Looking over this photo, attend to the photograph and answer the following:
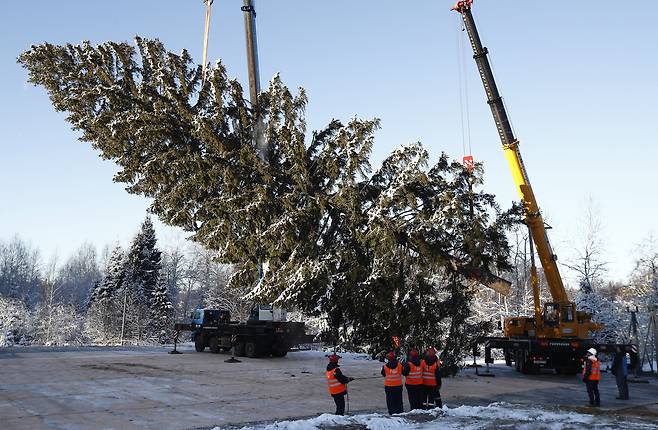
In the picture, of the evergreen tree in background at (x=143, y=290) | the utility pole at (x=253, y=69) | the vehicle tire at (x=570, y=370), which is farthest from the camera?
the evergreen tree in background at (x=143, y=290)

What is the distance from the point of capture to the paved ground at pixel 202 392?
31.6 ft

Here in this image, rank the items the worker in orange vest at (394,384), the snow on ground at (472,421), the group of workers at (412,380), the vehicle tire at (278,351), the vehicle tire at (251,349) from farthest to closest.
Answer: the vehicle tire at (278,351) → the vehicle tire at (251,349) → the worker in orange vest at (394,384) → the group of workers at (412,380) → the snow on ground at (472,421)

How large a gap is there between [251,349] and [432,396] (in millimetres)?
13364

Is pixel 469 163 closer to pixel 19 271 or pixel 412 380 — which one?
pixel 412 380

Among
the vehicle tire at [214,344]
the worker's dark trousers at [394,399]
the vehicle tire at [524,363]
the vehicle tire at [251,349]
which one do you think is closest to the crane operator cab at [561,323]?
the vehicle tire at [524,363]

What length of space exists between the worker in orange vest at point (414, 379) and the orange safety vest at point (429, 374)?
0.28 ft

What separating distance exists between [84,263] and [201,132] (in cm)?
10686

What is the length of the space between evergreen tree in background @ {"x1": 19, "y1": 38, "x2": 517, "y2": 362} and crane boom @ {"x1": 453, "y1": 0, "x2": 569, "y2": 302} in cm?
325

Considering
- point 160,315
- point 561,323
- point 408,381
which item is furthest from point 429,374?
point 160,315

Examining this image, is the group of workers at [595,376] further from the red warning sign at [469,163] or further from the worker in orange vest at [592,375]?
the red warning sign at [469,163]

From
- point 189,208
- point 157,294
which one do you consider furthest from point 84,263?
point 189,208

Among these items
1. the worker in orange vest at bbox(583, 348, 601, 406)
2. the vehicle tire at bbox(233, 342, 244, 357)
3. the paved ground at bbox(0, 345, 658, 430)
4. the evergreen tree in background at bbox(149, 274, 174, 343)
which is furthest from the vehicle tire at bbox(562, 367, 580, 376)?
the evergreen tree in background at bbox(149, 274, 174, 343)

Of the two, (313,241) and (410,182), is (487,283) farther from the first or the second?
(313,241)

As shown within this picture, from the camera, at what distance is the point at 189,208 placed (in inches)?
730
